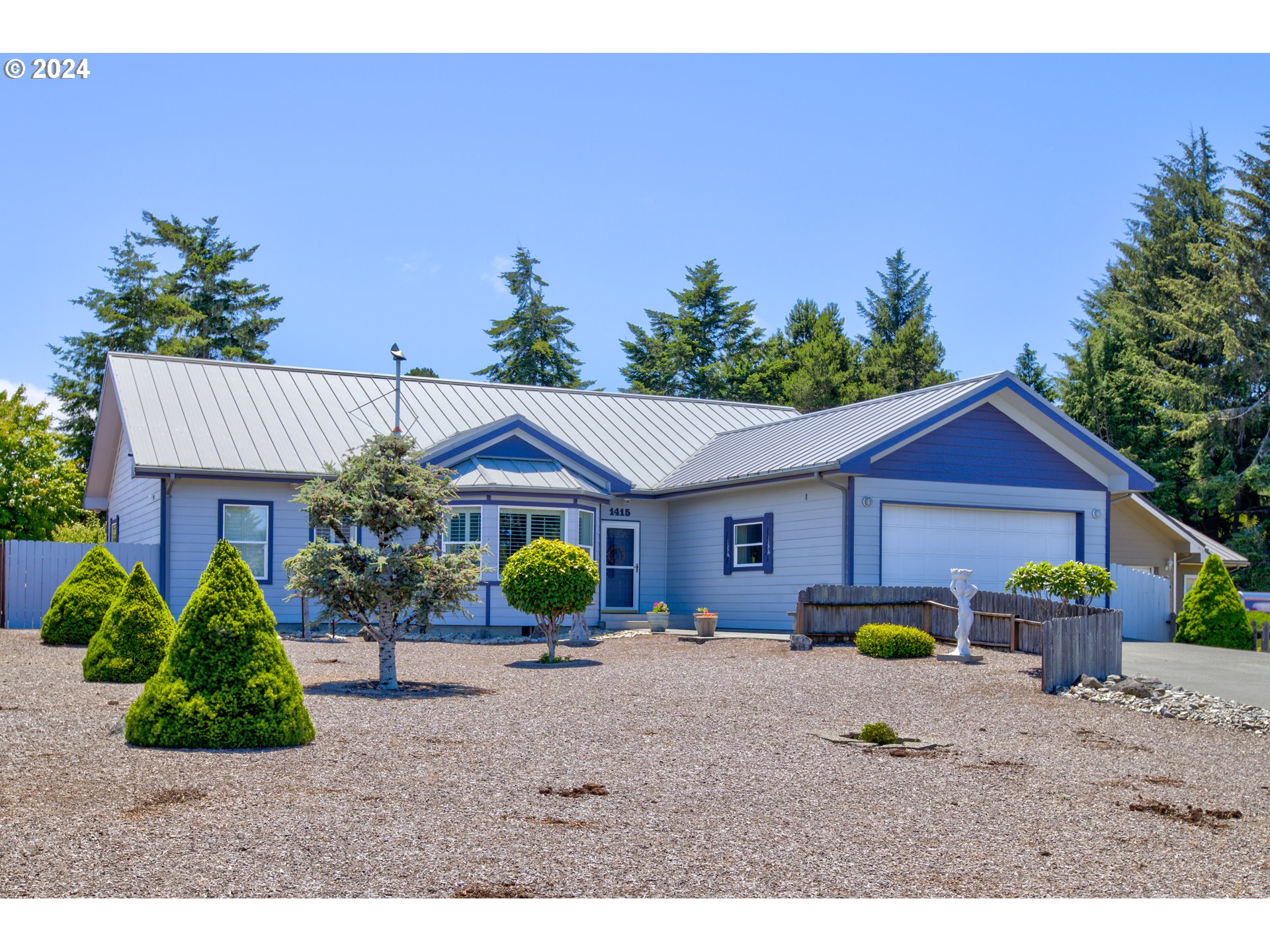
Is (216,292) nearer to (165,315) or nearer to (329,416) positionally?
(165,315)

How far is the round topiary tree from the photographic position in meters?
17.0

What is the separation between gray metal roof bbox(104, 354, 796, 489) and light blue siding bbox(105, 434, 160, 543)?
107 centimetres

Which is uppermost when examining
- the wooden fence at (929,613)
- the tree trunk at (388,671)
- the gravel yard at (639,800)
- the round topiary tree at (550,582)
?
the round topiary tree at (550,582)

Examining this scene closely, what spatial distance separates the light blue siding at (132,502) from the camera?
921 inches

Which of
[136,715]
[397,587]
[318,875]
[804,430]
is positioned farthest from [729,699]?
[804,430]

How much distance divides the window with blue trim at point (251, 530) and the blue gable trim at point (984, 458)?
1151 centimetres

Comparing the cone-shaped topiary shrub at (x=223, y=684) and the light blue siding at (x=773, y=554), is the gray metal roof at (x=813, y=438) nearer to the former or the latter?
the light blue siding at (x=773, y=554)

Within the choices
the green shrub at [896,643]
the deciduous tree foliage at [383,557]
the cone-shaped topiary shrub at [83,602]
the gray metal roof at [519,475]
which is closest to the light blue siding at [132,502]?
the cone-shaped topiary shrub at [83,602]

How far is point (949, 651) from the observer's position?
17547mm

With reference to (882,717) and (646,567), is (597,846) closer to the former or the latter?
(882,717)

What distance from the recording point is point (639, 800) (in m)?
8.14

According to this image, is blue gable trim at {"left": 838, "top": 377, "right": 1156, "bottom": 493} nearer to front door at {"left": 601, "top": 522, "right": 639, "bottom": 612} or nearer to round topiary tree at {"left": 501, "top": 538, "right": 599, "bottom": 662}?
round topiary tree at {"left": 501, "top": 538, "right": 599, "bottom": 662}

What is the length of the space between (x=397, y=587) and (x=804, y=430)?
42.1 ft

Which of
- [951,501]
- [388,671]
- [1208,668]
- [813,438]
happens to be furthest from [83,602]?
[1208,668]
